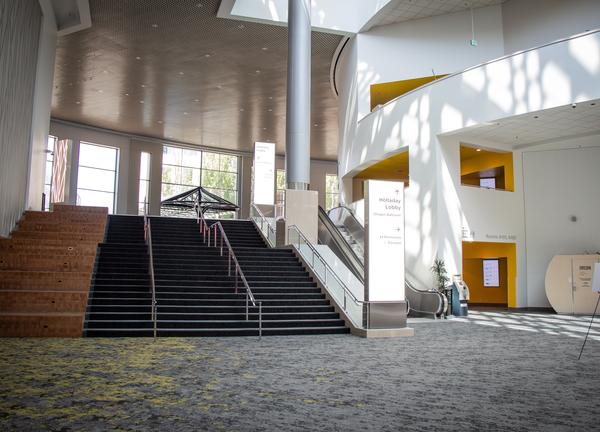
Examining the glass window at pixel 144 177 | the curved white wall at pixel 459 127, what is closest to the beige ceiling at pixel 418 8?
the curved white wall at pixel 459 127

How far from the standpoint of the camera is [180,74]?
2331cm

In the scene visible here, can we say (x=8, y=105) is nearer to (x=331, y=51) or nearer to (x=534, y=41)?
(x=331, y=51)

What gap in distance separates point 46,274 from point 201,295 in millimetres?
3232

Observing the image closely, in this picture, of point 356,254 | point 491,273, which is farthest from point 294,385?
point 491,273

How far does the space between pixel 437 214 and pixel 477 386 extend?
36.9 feet

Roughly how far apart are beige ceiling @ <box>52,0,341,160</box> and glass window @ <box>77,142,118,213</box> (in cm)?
156

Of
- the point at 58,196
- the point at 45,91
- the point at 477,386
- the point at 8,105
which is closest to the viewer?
the point at 477,386

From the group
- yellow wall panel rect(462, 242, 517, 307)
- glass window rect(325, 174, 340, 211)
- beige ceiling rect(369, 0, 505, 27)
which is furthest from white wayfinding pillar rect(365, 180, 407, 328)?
glass window rect(325, 174, 340, 211)

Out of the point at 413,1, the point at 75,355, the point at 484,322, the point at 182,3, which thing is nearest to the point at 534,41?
the point at 413,1

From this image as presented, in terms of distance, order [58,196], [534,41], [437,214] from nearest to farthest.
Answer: [437,214]
[534,41]
[58,196]

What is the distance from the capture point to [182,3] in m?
17.5

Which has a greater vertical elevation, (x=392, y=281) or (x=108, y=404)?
(x=392, y=281)

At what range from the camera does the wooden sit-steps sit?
942 centimetres

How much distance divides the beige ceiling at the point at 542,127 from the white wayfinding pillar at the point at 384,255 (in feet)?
21.5
